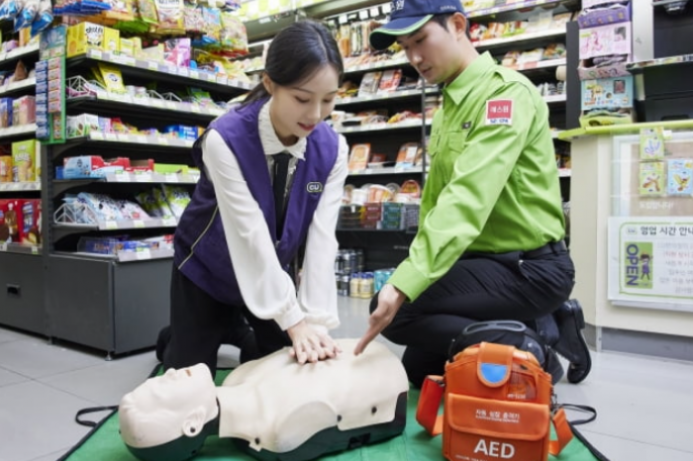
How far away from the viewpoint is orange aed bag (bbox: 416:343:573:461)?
135 cm

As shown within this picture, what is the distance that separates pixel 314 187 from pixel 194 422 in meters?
0.79

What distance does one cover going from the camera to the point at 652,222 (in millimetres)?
2686

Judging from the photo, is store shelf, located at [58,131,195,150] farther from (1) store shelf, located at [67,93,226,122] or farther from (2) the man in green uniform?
(2) the man in green uniform

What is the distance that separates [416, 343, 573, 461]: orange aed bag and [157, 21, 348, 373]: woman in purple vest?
41 cm

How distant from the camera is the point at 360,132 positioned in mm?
5402

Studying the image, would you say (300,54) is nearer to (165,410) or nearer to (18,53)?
(165,410)

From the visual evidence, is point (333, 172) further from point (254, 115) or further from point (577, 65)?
point (577, 65)

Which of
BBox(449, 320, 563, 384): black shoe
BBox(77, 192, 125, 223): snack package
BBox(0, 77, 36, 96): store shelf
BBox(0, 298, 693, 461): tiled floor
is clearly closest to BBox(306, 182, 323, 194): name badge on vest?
BBox(449, 320, 563, 384): black shoe

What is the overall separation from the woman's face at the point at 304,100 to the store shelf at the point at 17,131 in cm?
206

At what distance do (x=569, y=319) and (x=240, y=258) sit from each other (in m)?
1.26

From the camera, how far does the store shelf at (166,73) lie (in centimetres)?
281

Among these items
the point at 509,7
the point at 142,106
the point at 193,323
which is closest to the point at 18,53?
the point at 142,106

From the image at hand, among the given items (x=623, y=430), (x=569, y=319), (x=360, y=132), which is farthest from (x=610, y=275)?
(x=360, y=132)

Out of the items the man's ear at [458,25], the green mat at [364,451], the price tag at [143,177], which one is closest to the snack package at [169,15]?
the price tag at [143,177]
